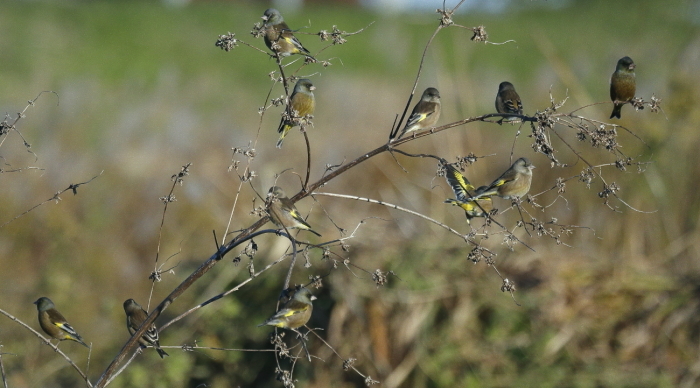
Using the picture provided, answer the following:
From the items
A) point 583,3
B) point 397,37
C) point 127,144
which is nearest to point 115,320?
point 127,144

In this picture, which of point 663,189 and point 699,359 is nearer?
point 699,359

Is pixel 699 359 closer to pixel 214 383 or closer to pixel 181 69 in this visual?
pixel 214 383

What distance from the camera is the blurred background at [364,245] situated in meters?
7.39

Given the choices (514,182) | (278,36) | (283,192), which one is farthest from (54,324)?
(514,182)

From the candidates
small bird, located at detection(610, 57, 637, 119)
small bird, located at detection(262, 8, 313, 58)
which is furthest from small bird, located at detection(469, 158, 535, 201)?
small bird, located at detection(262, 8, 313, 58)

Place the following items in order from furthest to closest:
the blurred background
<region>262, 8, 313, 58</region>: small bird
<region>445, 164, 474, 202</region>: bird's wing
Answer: the blurred background → <region>445, 164, 474, 202</region>: bird's wing → <region>262, 8, 313, 58</region>: small bird

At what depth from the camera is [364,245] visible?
25.5 ft

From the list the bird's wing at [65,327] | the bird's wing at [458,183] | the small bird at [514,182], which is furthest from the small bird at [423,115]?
the bird's wing at [65,327]

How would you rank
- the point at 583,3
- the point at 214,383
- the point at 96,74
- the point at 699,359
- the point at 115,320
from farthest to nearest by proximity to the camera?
the point at 583,3
the point at 96,74
the point at 115,320
the point at 214,383
the point at 699,359

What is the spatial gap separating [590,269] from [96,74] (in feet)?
43.1

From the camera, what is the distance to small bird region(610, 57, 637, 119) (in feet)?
10.7

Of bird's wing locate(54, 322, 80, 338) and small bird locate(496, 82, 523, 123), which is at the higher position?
small bird locate(496, 82, 523, 123)

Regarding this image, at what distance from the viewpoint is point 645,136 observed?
9414mm

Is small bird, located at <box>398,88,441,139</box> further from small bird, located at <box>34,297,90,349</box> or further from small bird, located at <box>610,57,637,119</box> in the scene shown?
small bird, located at <box>34,297,90,349</box>
